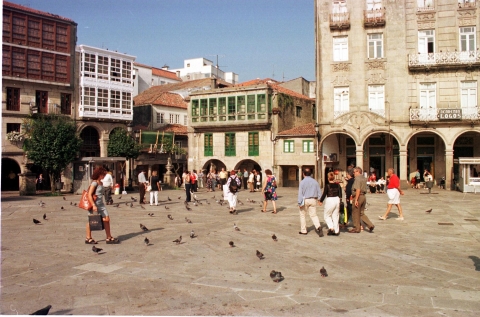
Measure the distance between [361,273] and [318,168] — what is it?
25853 mm

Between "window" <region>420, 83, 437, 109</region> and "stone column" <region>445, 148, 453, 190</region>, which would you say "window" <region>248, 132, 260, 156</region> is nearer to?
"window" <region>420, 83, 437, 109</region>

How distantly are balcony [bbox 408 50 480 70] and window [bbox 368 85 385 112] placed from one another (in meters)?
2.49

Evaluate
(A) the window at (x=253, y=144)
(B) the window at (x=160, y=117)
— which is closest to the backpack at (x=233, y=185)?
(A) the window at (x=253, y=144)

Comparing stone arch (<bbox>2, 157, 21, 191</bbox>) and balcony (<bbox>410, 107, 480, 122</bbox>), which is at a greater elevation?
balcony (<bbox>410, 107, 480, 122</bbox>)

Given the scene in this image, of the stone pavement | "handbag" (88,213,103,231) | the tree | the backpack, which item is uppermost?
the tree

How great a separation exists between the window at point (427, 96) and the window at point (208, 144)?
18.2 metres

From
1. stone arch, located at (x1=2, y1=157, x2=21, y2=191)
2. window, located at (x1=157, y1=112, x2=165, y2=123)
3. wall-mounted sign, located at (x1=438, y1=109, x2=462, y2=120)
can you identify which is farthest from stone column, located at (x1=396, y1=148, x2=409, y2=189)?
stone arch, located at (x1=2, y1=157, x2=21, y2=191)

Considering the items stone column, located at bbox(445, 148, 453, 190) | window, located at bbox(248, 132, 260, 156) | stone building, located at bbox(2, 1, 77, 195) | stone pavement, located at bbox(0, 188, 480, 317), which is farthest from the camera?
window, located at bbox(248, 132, 260, 156)

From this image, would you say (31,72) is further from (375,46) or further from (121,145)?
(375,46)

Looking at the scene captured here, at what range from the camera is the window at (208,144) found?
3959 centimetres

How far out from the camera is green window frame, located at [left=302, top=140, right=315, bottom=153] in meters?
34.9

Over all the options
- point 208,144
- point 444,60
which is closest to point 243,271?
point 444,60

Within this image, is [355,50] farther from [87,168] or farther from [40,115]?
[40,115]

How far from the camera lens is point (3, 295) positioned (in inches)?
255
